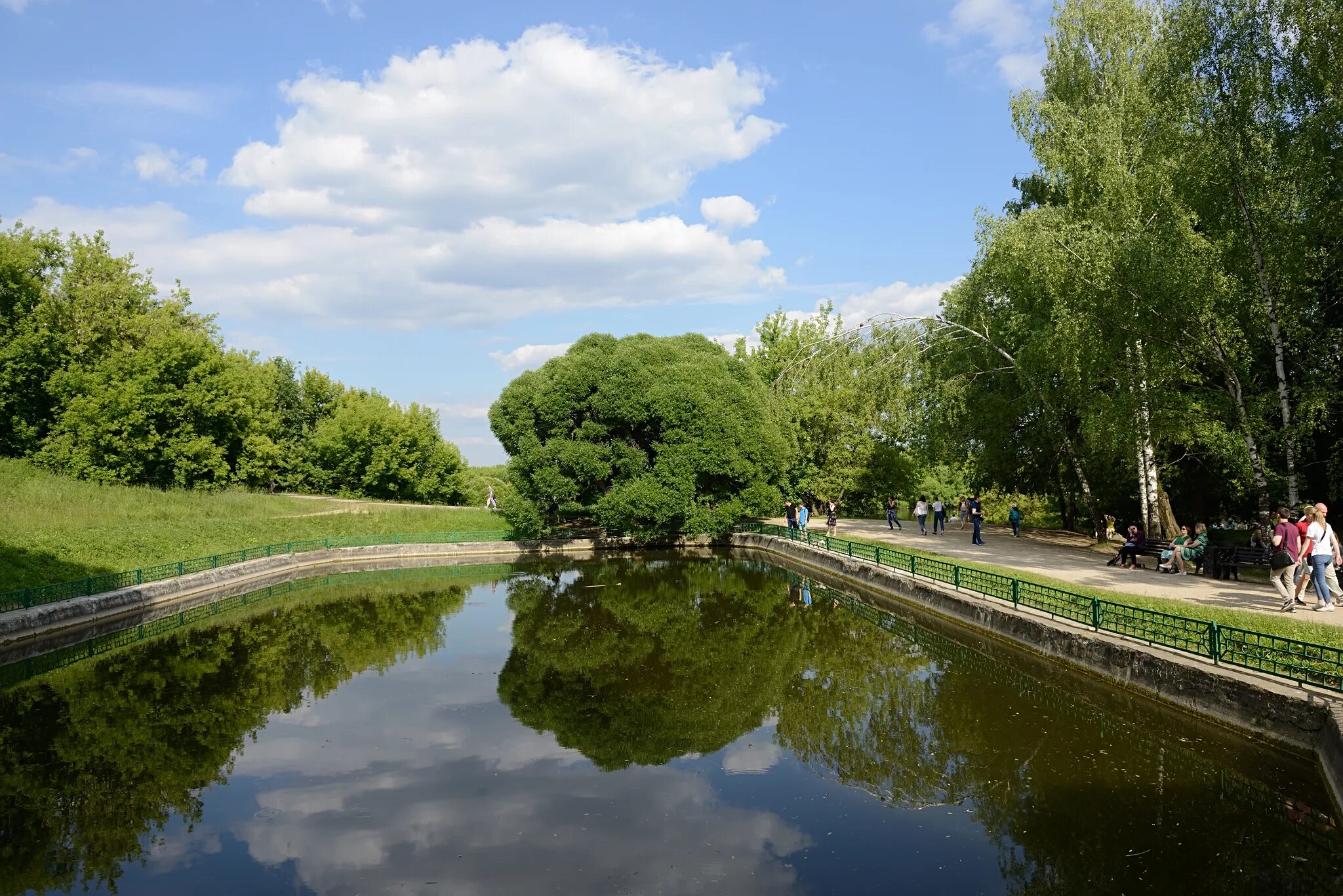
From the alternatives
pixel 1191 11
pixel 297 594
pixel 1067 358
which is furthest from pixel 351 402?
→ pixel 1191 11

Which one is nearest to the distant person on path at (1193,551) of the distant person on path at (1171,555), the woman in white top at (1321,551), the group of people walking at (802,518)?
the distant person on path at (1171,555)

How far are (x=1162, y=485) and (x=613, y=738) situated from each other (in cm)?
2309

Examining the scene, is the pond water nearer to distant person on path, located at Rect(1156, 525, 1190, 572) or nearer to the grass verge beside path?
the grass verge beside path

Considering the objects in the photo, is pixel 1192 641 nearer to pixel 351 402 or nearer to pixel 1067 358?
pixel 1067 358

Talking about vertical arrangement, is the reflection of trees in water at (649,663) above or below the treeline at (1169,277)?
below

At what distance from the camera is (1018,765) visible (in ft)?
30.5

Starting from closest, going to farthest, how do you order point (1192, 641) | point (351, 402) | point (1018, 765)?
point (1018, 765) → point (1192, 641) → point (351, 402)

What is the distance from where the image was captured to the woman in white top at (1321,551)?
1241 centimetres

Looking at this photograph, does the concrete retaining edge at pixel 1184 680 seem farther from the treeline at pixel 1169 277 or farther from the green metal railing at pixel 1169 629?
the treeline at pixel 1169 277

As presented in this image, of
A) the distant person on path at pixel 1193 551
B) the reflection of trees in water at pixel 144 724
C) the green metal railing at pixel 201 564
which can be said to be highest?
the distant person on path at pixel 1193 551

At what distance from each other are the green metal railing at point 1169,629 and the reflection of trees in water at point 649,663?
3.99 metres

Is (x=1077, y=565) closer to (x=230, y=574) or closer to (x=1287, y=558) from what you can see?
(x=1287, y=558)

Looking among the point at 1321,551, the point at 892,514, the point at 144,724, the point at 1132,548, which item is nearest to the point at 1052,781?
the point at 1321,551

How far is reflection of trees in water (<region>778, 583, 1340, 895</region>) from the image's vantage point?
22.3 ft
